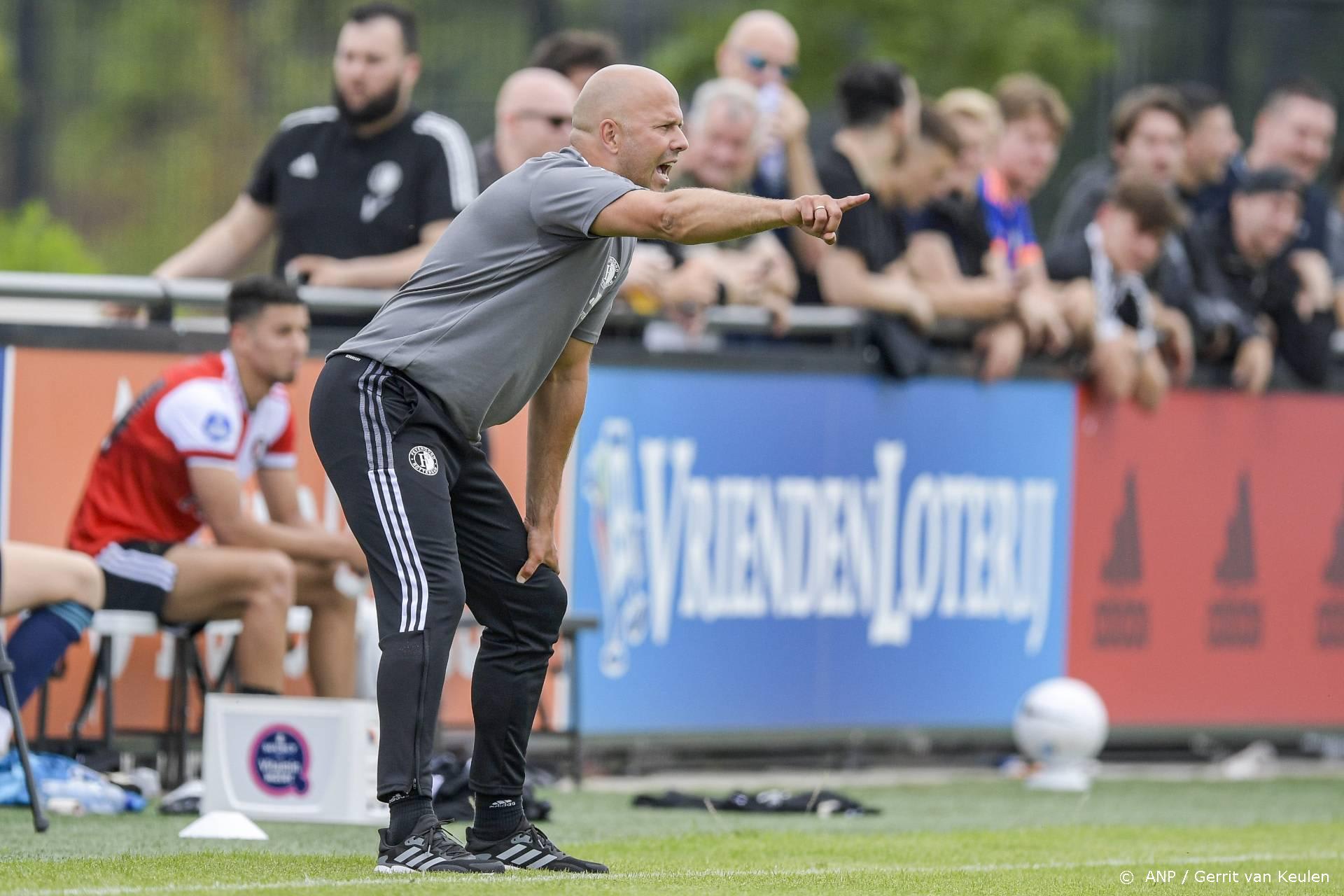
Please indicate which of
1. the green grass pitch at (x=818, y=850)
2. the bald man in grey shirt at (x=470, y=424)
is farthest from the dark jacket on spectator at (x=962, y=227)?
the bald man in grey shirt at (x=470, y=424)

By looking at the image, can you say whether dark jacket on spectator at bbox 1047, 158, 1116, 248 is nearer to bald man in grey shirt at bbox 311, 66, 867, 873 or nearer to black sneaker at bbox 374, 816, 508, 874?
bald man in grey shirt at bbox 311, 66, 867, 873

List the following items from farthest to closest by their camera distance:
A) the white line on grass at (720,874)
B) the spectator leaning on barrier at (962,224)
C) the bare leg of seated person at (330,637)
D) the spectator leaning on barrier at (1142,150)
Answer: the spectator leaning on barrier at (1142,150), the spectator leaning on barrier at (962,224), the bare leg of seated person at (330,637), the white line on grass at (720,874)

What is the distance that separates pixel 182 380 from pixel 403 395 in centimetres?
272

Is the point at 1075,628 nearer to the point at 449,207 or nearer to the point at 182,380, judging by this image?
the point at 449,207

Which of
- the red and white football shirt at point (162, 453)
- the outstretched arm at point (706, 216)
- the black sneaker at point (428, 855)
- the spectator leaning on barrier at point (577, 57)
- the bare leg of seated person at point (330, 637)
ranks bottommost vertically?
the black sneaker at point (428, 855)

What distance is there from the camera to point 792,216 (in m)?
5.40

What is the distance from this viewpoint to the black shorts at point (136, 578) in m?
8.55

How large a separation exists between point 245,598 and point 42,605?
835mm

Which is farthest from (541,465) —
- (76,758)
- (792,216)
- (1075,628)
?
(1075,628)

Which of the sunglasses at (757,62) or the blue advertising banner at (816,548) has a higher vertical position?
the sunglasses at (757,62)

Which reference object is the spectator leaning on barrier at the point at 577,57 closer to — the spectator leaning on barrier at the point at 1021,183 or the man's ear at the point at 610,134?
the spectator leaning on barrier at the point at 1021,183

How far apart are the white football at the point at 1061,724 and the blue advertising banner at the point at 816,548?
0.67 m

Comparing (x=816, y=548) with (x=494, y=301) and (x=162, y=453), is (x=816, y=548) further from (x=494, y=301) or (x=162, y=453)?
(x=494, y=301)

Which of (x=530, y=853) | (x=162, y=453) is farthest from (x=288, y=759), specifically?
(x=530, y=853)
